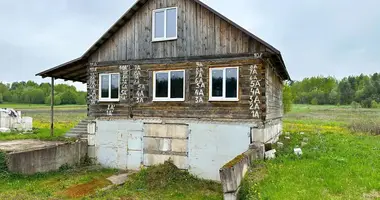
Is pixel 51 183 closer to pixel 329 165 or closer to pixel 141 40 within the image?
pixel 141 40

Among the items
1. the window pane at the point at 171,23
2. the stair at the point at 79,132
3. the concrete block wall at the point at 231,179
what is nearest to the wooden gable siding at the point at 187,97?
the window pane at the point at 171,23

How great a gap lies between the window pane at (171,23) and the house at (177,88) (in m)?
0.05

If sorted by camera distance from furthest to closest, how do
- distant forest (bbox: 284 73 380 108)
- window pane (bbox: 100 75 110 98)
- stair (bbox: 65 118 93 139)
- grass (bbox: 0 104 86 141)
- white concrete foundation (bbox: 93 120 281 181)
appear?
distant forest (bbox: 284 73 380 108), grass (bbox: 0 104 86 141), stair (bbox: 65 118 93 139), window pane (bbox: 100 75 110 98), white concrete foundation (bbox: 93 120 281 181)

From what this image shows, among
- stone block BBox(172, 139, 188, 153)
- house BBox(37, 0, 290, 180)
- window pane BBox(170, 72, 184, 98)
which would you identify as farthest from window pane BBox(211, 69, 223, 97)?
stone block BBox(172, 139, 188, 153)

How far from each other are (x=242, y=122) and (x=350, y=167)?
4074 mm

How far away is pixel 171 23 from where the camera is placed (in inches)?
524

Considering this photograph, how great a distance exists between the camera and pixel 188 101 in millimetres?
12758

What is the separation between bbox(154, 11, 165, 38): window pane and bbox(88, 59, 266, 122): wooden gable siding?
1.48 m

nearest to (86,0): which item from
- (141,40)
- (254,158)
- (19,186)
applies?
(141,40)

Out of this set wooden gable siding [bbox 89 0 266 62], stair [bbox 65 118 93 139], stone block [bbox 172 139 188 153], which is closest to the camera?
wooden gable siding [bbox 89 0 266 62]

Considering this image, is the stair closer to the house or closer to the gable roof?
the house

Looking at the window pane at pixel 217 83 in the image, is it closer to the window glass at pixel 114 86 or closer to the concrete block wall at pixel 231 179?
the concrete block wall at pixel 231 179

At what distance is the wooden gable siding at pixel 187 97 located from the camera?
11617 mm

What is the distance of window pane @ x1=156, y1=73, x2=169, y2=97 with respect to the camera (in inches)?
525
